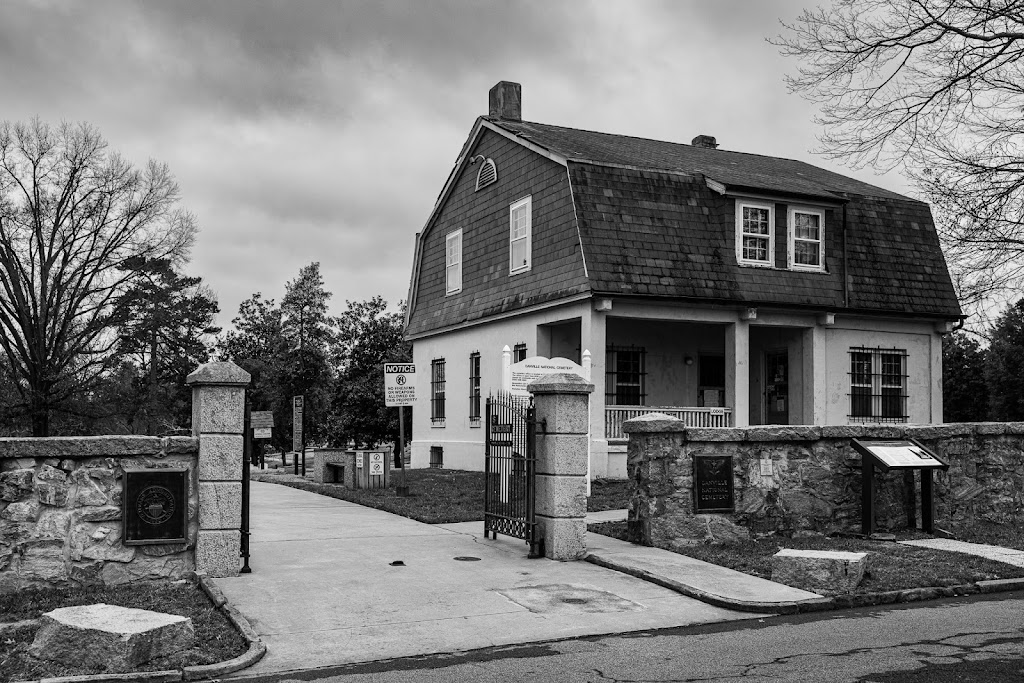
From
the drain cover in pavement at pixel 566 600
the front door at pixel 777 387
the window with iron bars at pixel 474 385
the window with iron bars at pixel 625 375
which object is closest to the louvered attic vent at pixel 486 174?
the window with iron bars at pixel 474 385

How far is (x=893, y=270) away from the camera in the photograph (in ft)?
79.4

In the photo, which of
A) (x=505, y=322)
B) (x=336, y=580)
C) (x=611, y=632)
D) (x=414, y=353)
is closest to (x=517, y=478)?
(x=336, y=580)

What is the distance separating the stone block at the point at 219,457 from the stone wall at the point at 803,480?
188 inches

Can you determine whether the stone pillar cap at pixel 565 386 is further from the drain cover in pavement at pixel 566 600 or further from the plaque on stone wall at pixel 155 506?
the plaque on stone wall at pixel 155 506

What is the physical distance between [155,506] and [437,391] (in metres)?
18.8

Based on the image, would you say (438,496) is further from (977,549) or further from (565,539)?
(977,549)

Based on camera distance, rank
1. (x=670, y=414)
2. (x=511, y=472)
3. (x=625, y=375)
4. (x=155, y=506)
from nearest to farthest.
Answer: (x=155, y=506), (x=511, y=472), (x=670, y=414), (x=625, y=375)

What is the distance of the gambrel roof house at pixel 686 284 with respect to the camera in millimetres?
21344

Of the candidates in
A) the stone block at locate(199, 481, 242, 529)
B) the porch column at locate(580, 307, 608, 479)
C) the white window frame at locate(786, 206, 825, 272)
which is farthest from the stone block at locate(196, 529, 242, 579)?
the white window frame at locate(786, 206, 825, 272)

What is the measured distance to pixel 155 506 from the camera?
966cm

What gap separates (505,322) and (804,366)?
23.6ft

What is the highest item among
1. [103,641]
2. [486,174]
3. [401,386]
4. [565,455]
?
[486,174]

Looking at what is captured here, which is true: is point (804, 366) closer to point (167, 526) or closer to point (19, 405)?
point (167, 526)

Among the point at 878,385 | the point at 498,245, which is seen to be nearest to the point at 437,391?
the point at 498,245
